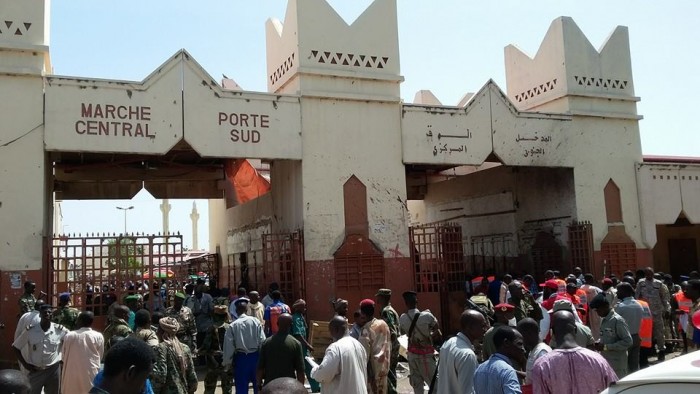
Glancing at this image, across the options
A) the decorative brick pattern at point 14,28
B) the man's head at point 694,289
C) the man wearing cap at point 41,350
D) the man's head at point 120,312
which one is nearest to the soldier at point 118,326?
the man's head at point 120,312

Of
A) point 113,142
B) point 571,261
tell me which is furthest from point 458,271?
point 113,142

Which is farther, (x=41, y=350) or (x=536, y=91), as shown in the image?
(x=536, y=91)

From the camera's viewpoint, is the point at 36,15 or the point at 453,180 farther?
the point at 453,180

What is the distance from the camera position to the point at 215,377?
7930 mm

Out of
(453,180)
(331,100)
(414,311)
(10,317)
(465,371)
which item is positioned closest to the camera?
(465,371)

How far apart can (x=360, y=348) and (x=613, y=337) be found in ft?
8.74

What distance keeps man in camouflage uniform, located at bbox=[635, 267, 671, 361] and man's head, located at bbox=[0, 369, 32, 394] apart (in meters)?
10.0

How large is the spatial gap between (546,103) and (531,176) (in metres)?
1.89

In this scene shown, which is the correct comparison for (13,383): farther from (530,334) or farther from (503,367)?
(530,334)

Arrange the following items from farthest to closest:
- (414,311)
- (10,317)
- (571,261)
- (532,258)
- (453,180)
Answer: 1. (453,180)
2. (532,258)
3. (571,261)
4. (10,317)
5. (414,311)

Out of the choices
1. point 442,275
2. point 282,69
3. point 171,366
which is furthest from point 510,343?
point 282,69

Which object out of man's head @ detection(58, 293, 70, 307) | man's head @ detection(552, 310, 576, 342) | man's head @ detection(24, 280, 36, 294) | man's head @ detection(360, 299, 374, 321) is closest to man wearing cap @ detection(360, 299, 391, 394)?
man's head @ detection(360, 299, 374, 321)

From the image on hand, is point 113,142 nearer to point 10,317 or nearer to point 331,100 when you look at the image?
point 10,317

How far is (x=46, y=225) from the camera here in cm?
1070
